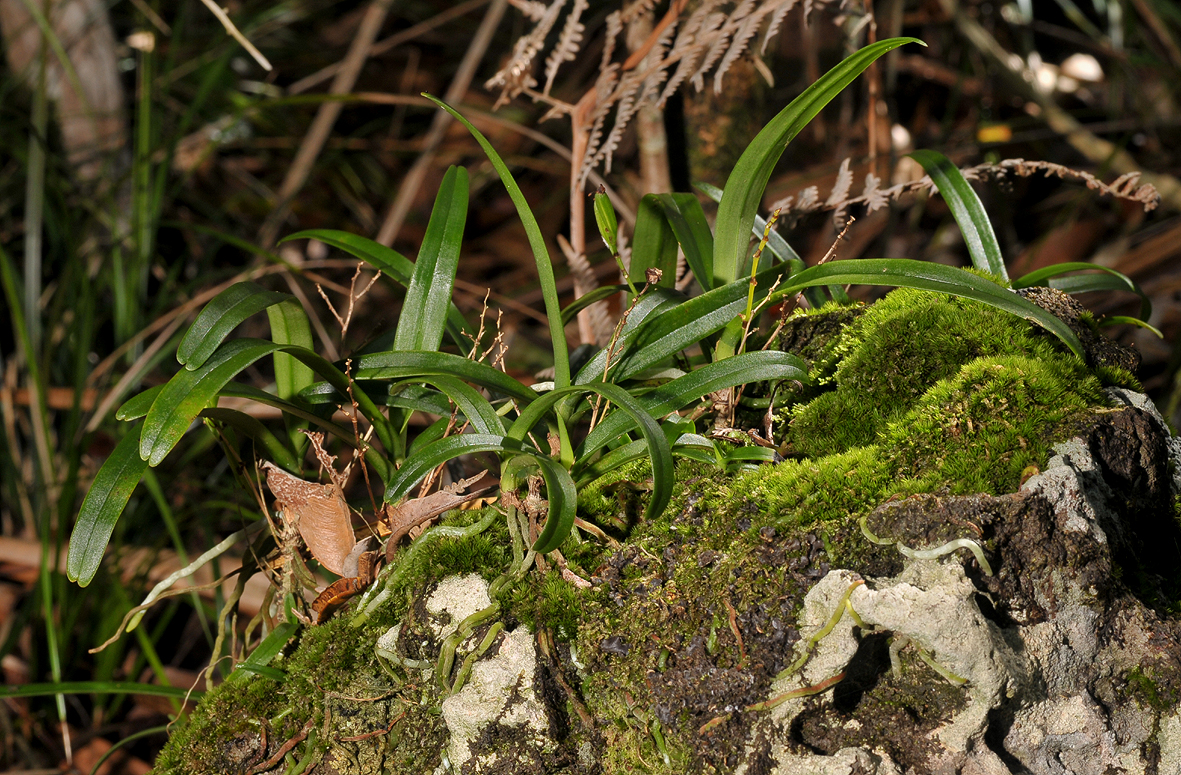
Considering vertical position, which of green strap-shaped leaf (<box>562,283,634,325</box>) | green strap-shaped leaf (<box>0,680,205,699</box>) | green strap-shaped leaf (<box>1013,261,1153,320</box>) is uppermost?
green strap-shaped leaf (<box>1013,261,1153,320</box>)

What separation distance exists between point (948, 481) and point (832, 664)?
0.28 m

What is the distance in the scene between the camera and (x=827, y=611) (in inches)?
37.2

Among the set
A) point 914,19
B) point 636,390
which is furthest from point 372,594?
point 914,19

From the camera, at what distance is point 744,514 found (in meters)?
1.09

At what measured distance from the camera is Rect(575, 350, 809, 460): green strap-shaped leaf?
1107 millimetres

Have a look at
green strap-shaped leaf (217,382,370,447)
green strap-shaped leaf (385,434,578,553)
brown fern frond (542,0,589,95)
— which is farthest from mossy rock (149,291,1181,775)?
brown fern frond (542,0,589,95)

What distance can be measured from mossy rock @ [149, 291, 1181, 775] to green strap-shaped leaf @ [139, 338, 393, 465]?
0.36 meters

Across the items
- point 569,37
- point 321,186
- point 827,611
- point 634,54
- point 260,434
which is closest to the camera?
point 827,611

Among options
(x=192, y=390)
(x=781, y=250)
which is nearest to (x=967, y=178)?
(x=781, y=250)

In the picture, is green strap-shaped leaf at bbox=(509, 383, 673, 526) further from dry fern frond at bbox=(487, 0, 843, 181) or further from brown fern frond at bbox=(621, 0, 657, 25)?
brown fern frond at bbox=(621, 0, 657, 25)

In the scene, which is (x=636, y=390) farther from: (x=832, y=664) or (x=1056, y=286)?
(x=1056, y=286)

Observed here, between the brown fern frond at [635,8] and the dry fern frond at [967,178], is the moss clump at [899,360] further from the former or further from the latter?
the brown fern frond at [635,8]

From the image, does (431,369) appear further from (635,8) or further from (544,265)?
(635,8)

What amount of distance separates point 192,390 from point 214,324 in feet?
0.32
